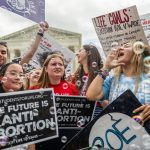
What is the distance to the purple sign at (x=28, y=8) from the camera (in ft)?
16.9

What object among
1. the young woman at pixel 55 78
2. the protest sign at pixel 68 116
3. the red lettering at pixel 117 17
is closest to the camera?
the protest sign at pixel 68 116

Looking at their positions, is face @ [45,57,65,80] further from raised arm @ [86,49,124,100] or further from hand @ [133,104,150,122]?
hand @ [133,104,150,122]

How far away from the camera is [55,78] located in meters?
4.03

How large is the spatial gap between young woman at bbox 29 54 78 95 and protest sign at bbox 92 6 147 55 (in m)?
0.80

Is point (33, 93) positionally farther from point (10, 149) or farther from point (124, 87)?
point (124, 87)

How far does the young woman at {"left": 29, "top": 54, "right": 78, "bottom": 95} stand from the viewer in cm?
398

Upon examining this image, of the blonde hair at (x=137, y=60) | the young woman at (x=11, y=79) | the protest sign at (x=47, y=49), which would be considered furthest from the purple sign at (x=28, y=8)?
the blonde hair at (x=137, y=60)

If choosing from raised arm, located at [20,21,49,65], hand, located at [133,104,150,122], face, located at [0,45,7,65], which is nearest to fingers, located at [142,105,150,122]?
hand, located at [133,104,150,122]

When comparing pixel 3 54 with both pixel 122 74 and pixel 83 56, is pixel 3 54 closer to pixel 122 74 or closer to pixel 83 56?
pixel 83 56

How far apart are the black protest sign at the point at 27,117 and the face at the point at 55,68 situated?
0.55 m

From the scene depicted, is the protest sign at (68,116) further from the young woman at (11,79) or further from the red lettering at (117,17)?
the red lettering at (117,17)

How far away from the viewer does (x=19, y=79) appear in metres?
→ 3.49

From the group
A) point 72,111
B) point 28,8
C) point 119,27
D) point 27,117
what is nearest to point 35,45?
point 28,8

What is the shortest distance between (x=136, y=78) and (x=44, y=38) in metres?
2.14
